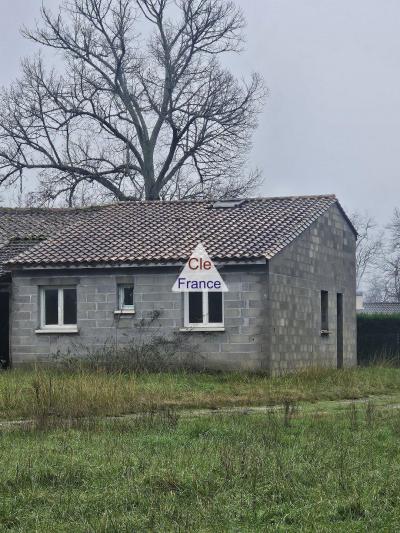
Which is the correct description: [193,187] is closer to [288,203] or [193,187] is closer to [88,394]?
[288,203]

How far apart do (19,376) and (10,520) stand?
1815cm

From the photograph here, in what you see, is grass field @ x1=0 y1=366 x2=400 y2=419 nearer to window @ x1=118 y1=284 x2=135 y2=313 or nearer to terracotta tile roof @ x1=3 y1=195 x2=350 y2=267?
window @ x1=118 y1=284 x2=135 y2=313

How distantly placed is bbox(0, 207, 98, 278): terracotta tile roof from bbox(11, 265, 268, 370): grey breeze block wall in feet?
6.54

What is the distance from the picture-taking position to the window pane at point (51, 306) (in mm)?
32969

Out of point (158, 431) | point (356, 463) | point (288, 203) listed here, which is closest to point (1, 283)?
point (288, 203)

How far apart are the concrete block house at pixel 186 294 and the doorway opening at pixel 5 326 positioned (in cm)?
4

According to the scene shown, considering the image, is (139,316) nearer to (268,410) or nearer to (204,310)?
(204,310)

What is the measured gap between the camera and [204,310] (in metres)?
31.3

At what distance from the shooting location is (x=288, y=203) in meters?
36.3

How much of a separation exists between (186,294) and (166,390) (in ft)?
23.5

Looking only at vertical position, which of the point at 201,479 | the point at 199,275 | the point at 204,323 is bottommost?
the point at 201,479

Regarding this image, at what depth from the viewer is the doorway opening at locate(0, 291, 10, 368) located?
3427cm

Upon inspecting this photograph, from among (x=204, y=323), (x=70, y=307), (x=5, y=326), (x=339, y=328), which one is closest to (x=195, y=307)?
(x=204, y=323)

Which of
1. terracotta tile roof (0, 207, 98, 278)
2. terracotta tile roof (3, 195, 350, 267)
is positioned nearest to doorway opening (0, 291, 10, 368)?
Result: terracotta tile roof (0, 207, 98, 278)
